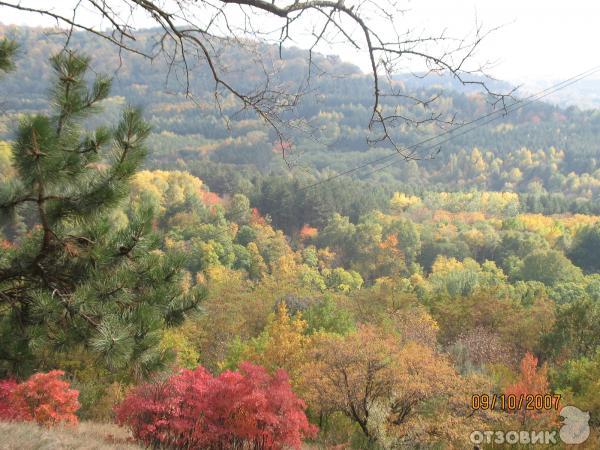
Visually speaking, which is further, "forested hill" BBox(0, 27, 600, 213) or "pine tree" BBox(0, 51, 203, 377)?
"forested hill" BBox(0, 27, 600, 213)

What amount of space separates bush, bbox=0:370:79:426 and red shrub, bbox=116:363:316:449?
1.28m

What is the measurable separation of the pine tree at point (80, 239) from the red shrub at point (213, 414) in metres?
6.16

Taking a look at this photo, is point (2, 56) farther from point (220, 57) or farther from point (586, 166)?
point (586, 166)

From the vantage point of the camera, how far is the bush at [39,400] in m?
11.2

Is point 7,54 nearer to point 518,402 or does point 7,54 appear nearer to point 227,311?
point 518,402

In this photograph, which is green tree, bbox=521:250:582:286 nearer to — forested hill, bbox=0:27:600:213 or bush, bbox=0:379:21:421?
forested hill, bbox=0:27:600:213

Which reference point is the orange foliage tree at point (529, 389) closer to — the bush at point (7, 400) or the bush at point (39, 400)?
the bush at point (39, 400)

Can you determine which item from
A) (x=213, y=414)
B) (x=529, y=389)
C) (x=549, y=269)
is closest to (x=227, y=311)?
(x=529, y=389)

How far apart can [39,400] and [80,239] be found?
8.94 metres

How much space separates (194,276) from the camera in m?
47.7

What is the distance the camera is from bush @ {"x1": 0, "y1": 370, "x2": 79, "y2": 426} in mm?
11188

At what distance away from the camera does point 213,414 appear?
10859 millimetres

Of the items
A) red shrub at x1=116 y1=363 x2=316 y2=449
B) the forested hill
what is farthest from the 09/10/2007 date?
the forested hill

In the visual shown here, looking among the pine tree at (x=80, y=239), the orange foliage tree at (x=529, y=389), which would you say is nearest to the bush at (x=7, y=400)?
the pine tree at (x=80, y=239)
